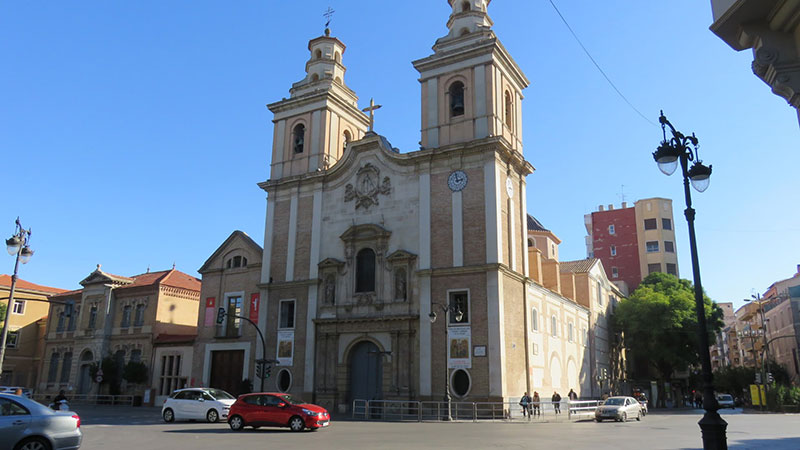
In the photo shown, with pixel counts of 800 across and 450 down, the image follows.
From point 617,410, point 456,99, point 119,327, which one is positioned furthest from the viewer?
point 119,327

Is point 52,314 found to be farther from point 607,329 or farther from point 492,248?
point 607,329

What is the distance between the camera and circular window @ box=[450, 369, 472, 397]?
2916 centimetres

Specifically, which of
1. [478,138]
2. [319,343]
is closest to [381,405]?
[319,343]

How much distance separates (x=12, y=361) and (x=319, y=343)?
115ft

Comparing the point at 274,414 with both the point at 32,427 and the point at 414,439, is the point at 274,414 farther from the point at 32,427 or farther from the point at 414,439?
the point at 32,427

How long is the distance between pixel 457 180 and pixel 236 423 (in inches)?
677

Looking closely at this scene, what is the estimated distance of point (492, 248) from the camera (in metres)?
30.3

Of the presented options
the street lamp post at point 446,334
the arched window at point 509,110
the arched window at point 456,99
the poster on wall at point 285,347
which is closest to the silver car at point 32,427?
the street lamp post at point 446,334

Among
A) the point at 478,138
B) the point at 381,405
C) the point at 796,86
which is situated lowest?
the point at 381,405

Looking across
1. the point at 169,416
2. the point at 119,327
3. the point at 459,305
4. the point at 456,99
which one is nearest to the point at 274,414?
the point at 169,416

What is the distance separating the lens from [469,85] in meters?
34.1

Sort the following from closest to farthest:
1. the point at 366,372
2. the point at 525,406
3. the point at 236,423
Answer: the point at 236,423
the point at 525,406
the point at 366,372

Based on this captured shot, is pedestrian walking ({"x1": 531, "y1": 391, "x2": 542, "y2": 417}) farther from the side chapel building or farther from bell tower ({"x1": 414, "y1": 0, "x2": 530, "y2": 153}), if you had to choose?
bell tower ({"x1": 414, "y1": 0, "x2": 530, "y2": 153})

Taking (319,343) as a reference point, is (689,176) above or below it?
above
